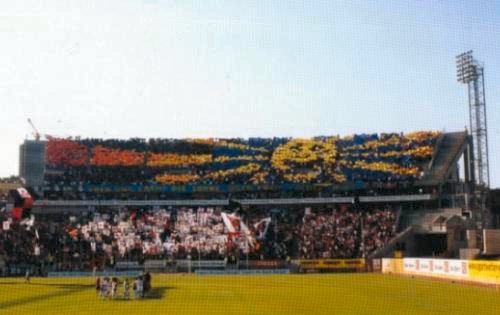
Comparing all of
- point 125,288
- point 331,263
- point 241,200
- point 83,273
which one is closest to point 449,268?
point 331,263

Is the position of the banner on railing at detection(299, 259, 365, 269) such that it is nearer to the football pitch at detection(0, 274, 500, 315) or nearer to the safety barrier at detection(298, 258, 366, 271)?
the safety barrier at detection(298, 258, 366, 271)

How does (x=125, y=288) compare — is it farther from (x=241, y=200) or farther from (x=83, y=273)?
(x=241, y=200)

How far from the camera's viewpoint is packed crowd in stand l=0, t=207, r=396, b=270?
231 feet

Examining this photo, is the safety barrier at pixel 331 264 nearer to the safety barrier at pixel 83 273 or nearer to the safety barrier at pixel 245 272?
the safety barrier at pixel 245 272

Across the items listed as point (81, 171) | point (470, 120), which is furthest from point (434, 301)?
point (81, 171)

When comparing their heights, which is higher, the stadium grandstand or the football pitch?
the stadium grandstand

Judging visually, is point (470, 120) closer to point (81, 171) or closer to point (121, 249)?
point (121, 249)

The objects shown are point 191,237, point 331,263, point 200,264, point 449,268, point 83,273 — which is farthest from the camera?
point 191,237

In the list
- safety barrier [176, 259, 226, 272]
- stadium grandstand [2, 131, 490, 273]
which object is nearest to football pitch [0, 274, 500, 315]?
stadium grandstand [2, 131, 490, 273]

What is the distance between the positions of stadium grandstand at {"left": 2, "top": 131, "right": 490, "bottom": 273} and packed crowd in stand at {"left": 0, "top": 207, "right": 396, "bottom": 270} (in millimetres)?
159

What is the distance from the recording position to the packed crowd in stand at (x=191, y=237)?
7044 cm

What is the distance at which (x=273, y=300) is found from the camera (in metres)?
34.9

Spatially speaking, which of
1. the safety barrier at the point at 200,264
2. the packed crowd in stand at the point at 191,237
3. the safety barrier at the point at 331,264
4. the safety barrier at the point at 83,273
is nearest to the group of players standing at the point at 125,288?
the safety barrier at the point at 83,273

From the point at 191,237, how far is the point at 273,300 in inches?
1586
